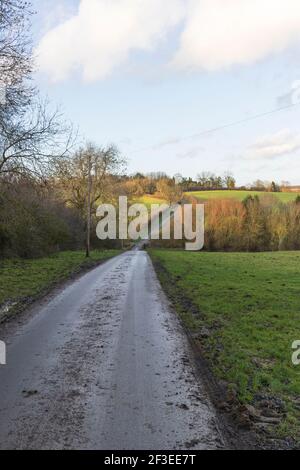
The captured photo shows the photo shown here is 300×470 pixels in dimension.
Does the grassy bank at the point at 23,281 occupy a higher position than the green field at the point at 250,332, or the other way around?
the grassy bank at the point at 23,281

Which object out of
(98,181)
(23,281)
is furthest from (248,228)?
(23,281)

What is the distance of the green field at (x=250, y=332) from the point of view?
593 centimetres

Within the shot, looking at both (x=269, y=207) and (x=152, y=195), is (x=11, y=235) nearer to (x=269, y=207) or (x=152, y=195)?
(x=269, y=207)

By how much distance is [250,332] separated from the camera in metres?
9.42

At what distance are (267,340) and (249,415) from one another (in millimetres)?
3799

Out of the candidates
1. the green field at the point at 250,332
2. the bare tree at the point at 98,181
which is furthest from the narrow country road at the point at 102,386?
the bare tree at the point at 98,181

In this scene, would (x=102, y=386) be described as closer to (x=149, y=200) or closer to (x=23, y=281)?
(x=23, y=281)

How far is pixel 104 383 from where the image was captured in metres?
6.12

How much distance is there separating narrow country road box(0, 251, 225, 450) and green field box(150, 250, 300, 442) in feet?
2.05

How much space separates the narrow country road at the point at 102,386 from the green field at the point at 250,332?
2.05ft

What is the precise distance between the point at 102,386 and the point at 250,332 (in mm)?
4548

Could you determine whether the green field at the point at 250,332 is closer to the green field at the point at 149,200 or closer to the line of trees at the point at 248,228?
the line of trees at the point at 248,228

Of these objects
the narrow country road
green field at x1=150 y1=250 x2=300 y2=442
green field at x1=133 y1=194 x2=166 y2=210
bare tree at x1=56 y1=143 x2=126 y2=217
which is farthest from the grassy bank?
green field at x1=133 y1=194 x2=166 y2=210

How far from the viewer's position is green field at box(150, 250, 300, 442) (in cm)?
593
